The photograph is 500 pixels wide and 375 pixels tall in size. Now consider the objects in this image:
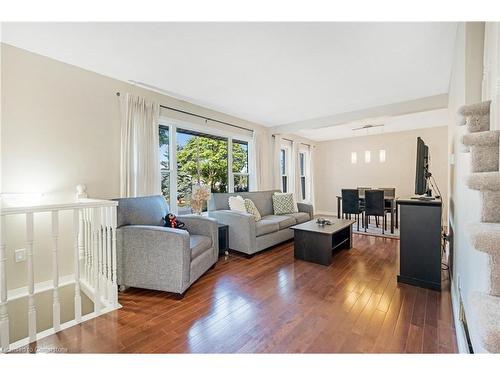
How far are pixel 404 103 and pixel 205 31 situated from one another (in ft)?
11.3

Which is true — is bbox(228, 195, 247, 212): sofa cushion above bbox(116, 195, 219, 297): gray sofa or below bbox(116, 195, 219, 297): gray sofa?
above

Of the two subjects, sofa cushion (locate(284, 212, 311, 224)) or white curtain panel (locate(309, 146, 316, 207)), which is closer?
sofa cushion (locate(284, 212, 311, 224))

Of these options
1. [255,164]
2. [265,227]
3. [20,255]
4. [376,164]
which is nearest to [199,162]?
[255,164]

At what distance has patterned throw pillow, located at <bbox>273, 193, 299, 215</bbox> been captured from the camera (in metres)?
4.52

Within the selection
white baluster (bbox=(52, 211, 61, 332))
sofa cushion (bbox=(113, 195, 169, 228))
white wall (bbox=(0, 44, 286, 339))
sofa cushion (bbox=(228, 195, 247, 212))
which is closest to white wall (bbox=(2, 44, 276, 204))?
white wall (bbox=(0, 44, 286, 339))

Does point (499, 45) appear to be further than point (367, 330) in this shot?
No

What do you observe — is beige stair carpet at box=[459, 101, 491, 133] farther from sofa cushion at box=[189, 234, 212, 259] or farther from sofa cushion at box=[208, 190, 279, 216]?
sofa cushion at box=[208, 190, 279, 216]

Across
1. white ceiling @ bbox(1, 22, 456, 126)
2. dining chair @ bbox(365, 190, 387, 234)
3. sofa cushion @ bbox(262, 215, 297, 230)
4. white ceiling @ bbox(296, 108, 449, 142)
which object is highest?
white ceiling @ bbox(296, 108, 449, 142)

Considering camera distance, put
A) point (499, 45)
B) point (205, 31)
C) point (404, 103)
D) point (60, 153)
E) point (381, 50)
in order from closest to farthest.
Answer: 1. point (499, 45)
2. point (205, 31)
3. point (381, 50)
4. point (60, 153)
5. point (404, 103)

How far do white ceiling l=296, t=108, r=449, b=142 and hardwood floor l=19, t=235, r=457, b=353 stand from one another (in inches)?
134

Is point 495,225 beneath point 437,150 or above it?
beneath
